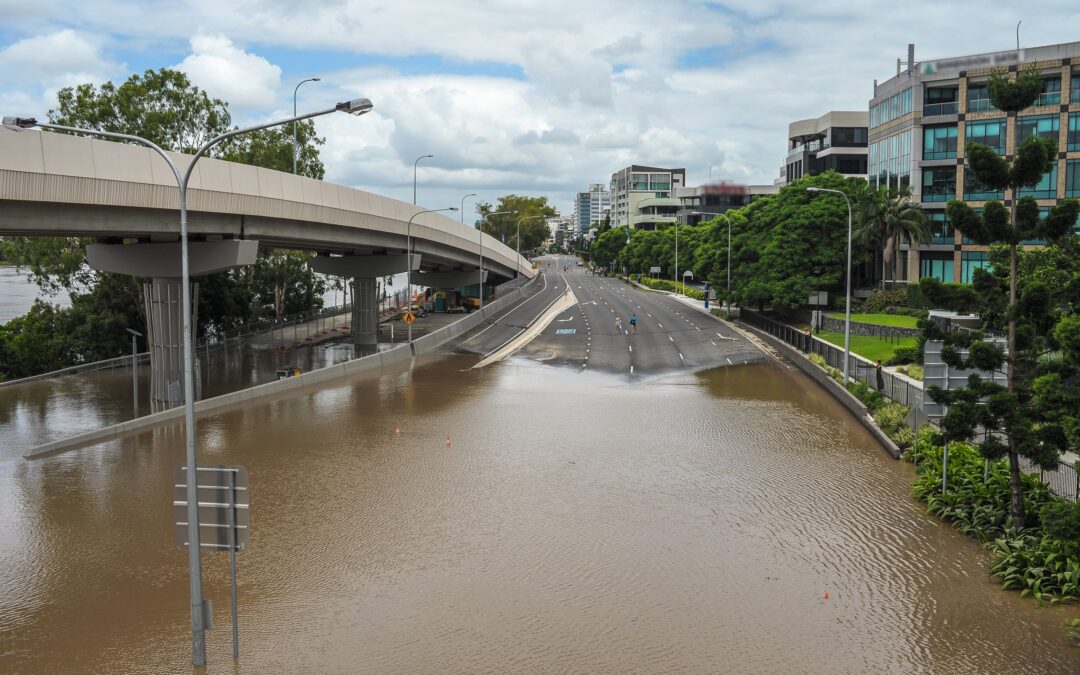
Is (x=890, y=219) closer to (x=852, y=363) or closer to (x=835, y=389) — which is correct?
(x=852, y=363)

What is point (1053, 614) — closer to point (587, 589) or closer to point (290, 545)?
point (587, 589)

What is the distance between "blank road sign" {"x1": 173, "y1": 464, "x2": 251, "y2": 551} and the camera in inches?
471

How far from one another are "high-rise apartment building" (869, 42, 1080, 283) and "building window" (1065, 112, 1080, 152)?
0.06 m

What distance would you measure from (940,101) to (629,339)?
29.0 m

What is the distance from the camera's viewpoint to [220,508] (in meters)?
12.2

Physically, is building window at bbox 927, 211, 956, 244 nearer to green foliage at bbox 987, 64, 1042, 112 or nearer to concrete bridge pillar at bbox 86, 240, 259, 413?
green foliage at bbox 987, 64, 1042, 112

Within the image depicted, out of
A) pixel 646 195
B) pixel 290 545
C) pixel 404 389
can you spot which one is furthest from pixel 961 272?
pixel 646 195

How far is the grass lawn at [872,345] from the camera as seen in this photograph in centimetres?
4256

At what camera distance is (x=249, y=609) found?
1437 centimetres

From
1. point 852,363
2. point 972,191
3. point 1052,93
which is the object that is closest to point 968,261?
point 972,191

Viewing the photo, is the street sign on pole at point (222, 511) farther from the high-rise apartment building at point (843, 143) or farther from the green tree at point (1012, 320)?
the high-rise apartment building at point (843, 143)

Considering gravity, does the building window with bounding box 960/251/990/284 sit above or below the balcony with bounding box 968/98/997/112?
below

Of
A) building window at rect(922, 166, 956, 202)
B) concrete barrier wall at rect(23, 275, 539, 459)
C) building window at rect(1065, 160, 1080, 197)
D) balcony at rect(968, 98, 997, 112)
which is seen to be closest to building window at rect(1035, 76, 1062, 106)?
balcony at rect(968, 98, 997, 112)

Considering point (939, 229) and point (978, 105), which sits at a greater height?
point (978, 105)
